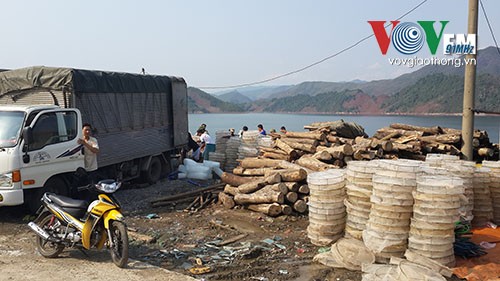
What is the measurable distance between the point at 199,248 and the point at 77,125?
3.92m

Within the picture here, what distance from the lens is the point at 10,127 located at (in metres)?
8.01

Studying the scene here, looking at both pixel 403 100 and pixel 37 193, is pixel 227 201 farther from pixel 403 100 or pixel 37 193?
pixel 403 100

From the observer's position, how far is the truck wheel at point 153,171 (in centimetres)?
1275

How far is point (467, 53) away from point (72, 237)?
8915 millimetres

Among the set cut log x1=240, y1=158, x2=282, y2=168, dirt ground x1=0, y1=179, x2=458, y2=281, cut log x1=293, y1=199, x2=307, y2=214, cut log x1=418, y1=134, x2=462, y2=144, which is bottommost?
dirt ground x1=0, y1=179, x2=458, y2=281

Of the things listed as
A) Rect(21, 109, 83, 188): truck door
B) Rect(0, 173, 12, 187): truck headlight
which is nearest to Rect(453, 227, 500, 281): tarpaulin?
Rect(21, 109, 83, 188): truck door

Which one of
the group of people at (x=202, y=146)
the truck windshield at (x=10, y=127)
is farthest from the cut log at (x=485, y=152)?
the truck windshield at (x=10, y=127)

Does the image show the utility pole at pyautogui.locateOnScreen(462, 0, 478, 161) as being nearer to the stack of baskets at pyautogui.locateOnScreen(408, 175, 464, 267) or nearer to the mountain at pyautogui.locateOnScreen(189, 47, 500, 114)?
the stack of baskets at pyautogui.locateOnScreen(408, 175, 464, 267)

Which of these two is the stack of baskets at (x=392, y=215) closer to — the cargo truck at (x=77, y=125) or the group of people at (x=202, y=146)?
the cargo truck at (x=77, y=125)

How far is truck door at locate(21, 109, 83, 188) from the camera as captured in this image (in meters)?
7.93

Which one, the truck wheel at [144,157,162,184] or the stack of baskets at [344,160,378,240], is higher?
the stack of baskets at [344,160,378,240]

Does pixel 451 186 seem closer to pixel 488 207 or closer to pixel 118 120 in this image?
pixel 488 207

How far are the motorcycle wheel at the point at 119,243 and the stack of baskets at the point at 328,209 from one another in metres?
2.82

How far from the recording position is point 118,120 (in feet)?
36.9
